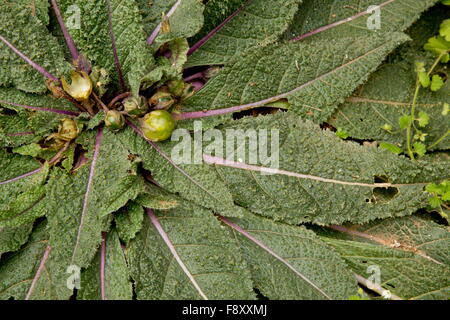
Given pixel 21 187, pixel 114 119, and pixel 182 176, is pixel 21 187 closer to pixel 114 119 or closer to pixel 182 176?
pixel 114 119

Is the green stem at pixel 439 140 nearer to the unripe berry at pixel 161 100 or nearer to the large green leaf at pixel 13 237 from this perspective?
the unripe berry at pixel 161 100

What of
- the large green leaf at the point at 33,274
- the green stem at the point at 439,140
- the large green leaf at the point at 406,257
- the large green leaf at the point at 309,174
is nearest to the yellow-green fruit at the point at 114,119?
the large green leaf at the point at 309,174

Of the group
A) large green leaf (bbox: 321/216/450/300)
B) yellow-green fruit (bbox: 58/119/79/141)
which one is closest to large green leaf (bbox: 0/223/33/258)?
yellow-green fruit (bbox: 58/119/79/141)

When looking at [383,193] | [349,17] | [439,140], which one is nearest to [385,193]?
[383,193]

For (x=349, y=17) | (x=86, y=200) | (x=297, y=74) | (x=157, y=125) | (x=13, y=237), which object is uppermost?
(x=349, y=17)

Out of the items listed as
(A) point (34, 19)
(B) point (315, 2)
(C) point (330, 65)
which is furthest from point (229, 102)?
(A) point (34, 19)

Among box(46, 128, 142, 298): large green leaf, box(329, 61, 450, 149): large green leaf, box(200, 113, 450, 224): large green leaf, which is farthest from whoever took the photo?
box(329, 61, 450, 149): large green leaf

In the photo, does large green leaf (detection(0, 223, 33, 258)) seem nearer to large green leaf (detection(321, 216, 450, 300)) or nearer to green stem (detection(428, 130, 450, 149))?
large green leaf (detection(321, 216, 450, 300))
